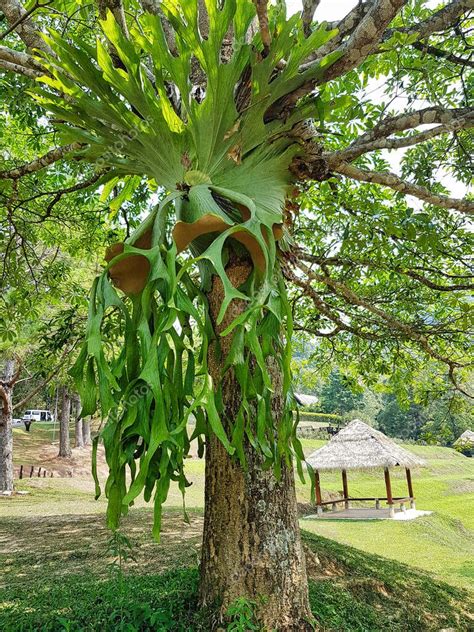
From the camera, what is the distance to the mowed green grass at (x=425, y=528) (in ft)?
26.6

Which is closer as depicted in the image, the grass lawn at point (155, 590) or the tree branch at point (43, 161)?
the grass lawn at point (155, 590)

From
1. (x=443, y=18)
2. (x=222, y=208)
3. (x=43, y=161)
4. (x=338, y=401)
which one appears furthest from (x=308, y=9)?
(x=338, y=401)

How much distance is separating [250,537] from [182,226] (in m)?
1.31

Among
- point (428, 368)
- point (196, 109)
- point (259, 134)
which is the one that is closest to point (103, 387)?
point (196, 109)

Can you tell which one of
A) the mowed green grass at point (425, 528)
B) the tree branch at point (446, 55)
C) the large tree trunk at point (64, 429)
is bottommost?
the mowed green grass at point (425, 528)

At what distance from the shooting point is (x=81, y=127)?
218 centimetres

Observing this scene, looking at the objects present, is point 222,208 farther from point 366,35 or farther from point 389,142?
point 389,142

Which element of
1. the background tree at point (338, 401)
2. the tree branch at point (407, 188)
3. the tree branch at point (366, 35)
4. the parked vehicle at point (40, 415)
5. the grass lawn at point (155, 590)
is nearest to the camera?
the tree branch at point (366, 35)

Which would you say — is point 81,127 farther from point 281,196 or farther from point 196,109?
point 281,196

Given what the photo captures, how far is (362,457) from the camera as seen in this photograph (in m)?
14.2

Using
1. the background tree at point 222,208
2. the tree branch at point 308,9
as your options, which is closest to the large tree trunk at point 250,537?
the background tree at point 222,208

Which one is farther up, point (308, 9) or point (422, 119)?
point (308, 9)

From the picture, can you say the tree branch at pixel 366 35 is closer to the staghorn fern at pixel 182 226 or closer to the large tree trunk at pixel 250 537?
the staghorn fern at pixel 182 226

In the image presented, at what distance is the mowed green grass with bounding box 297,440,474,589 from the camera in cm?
810
